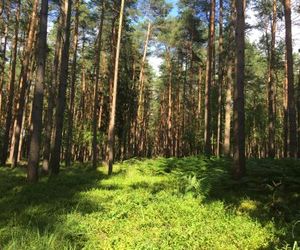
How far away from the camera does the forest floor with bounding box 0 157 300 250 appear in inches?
248

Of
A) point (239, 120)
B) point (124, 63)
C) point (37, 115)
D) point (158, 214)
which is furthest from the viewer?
point (124, 63)

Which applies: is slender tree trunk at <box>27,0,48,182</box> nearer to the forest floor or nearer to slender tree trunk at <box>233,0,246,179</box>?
the forest floor

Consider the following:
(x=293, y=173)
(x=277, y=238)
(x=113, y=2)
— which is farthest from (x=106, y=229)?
(x=113, y=2)

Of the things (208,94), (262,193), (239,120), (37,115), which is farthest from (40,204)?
(208,94)

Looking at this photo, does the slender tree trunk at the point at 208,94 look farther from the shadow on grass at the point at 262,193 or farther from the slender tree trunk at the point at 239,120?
the slender tree trunk at the point at 239,120

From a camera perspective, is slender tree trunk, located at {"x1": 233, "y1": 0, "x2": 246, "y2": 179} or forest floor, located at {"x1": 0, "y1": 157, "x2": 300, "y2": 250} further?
slender tree trunk, located at {"x1": 233, "y1": 0, "x2": 246, "y2": 179}

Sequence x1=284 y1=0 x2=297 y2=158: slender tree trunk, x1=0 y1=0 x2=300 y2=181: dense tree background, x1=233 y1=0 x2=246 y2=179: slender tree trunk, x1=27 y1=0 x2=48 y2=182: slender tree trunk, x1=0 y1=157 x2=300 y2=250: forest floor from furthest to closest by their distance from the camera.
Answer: x1=0 y1=0 x2=300 y2=181: dense tree background, x1=284 y1=0 x2=297 y2=158: slender tree trunk, x1=27 y1=0 x2=48 y2=182: slender tree trunk, x1=233 y1=0 x2=246 y2=179: slender tree trunk, x1=0 y1=157 x2=300 y2=250: forest floor

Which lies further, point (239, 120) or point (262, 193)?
point (239, 120)

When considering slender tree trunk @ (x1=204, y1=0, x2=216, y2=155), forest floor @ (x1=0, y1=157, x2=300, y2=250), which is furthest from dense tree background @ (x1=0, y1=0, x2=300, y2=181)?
forest floor @ (x1=0, y1=157, x2=300, y2=250)

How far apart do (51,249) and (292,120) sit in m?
11.8

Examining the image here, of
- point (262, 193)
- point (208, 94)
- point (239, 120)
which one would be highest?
point (208, 94)

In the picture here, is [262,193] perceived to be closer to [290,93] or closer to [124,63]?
[290,93]

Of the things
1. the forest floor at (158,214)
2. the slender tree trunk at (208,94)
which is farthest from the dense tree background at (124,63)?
the forest floor at (158,214)

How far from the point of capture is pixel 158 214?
8.24 metres
